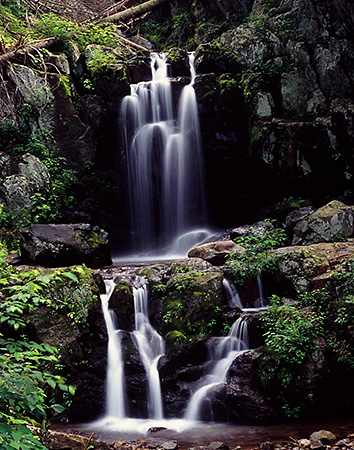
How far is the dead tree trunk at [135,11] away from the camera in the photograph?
17562 mm

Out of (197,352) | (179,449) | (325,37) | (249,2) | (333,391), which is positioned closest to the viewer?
(179,449)

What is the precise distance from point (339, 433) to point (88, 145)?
1101cm

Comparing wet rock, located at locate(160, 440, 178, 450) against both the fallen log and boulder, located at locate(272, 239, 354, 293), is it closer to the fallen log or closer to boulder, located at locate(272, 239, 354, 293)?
→ boulder, located at locate(272, 239, 354, 293)

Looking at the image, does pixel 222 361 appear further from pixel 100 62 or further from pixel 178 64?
pixel 100 62

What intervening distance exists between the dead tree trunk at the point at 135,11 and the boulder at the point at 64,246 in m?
11.7

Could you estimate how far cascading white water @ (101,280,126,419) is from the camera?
6.14 m

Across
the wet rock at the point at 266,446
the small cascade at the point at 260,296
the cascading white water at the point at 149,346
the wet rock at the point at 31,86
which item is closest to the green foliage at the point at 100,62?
the wet rock at the point at 31,86

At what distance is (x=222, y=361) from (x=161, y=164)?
796 cm

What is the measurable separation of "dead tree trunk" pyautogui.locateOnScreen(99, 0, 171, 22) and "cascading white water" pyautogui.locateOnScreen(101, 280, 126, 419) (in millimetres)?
14676

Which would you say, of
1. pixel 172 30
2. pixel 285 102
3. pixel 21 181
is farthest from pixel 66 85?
pixel 285 102

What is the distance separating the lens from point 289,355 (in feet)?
18.8

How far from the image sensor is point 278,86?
13.3 meters

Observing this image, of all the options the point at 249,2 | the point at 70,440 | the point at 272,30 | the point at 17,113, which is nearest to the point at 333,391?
the point at 70,440

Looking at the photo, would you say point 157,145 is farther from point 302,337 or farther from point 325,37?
point 302,337
